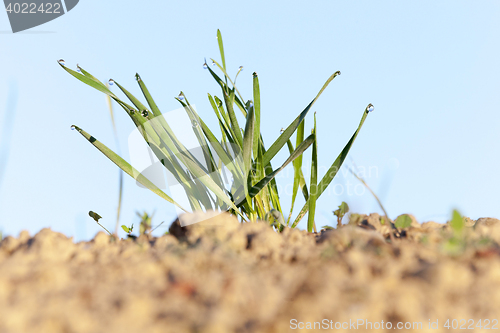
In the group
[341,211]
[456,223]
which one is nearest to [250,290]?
[456,223]

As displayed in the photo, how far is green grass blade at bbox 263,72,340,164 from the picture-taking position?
1.43m

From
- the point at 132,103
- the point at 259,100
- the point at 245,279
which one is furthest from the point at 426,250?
the point at 132,103

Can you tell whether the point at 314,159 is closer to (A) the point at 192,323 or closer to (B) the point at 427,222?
(B) the point at 427,222

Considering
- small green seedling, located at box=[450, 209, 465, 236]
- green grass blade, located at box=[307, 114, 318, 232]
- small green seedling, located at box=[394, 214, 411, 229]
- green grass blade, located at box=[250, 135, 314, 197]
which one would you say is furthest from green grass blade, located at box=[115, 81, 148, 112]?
small green seedling, located at box=[450, 209, 465, 236]

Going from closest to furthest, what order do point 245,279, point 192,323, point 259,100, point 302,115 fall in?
point 192,323
point 245,279
point 302,115
point 259,100

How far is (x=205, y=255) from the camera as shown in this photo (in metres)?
0.72

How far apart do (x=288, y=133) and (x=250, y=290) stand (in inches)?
37.6

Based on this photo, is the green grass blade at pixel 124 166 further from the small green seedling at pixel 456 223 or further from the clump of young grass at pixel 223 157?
the small green seedling at pixel 456 223

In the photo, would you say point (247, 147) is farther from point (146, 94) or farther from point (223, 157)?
point (146, 94)

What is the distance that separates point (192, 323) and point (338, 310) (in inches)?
8.4

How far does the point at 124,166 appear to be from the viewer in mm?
1509

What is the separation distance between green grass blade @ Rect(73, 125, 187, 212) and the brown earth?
2.31 ft

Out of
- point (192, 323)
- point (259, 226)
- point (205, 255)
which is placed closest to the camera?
point (192, 323)

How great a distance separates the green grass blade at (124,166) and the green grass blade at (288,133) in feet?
1.43
